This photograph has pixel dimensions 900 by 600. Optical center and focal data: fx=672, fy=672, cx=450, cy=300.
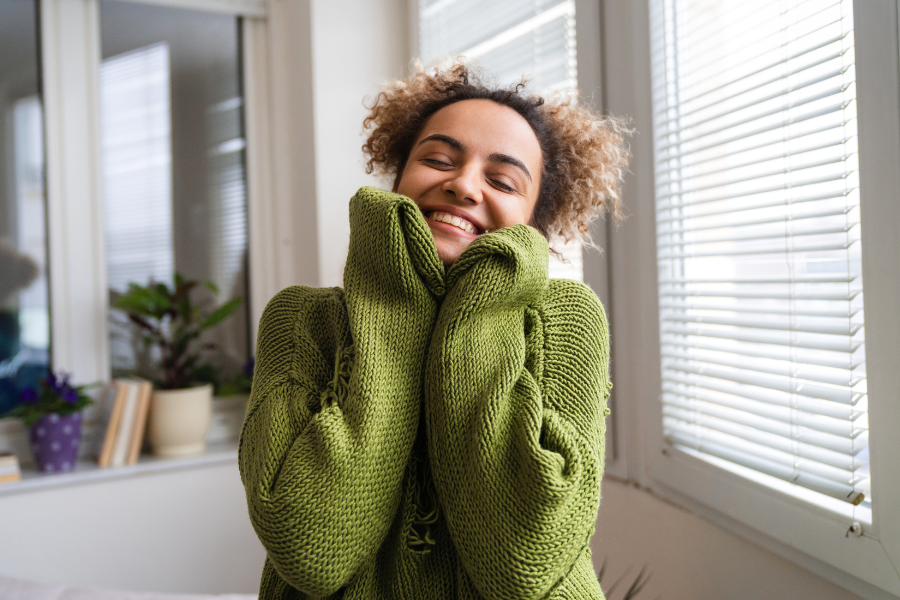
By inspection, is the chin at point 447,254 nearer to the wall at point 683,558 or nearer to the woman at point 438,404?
the woman at point 438,404

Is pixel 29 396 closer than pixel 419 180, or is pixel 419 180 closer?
pixel 419 180

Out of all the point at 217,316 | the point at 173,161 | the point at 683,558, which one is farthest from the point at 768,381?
the point at 173,161

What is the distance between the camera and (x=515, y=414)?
0.70 m

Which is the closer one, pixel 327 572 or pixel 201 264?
pixel 327 572

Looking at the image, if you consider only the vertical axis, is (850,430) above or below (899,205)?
below

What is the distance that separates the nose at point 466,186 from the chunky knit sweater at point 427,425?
0.08m

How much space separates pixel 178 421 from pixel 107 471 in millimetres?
257

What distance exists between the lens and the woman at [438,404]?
2.18 feet

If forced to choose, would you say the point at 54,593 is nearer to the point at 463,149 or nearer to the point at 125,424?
the point at 125,424

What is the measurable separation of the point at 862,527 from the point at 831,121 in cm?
60

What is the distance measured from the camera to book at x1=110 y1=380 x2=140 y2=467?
2195 mm

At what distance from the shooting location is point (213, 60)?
259 cm

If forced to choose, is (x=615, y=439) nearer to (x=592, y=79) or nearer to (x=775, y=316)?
(x=775, y=316)

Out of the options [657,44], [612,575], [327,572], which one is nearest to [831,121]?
[657,44]
